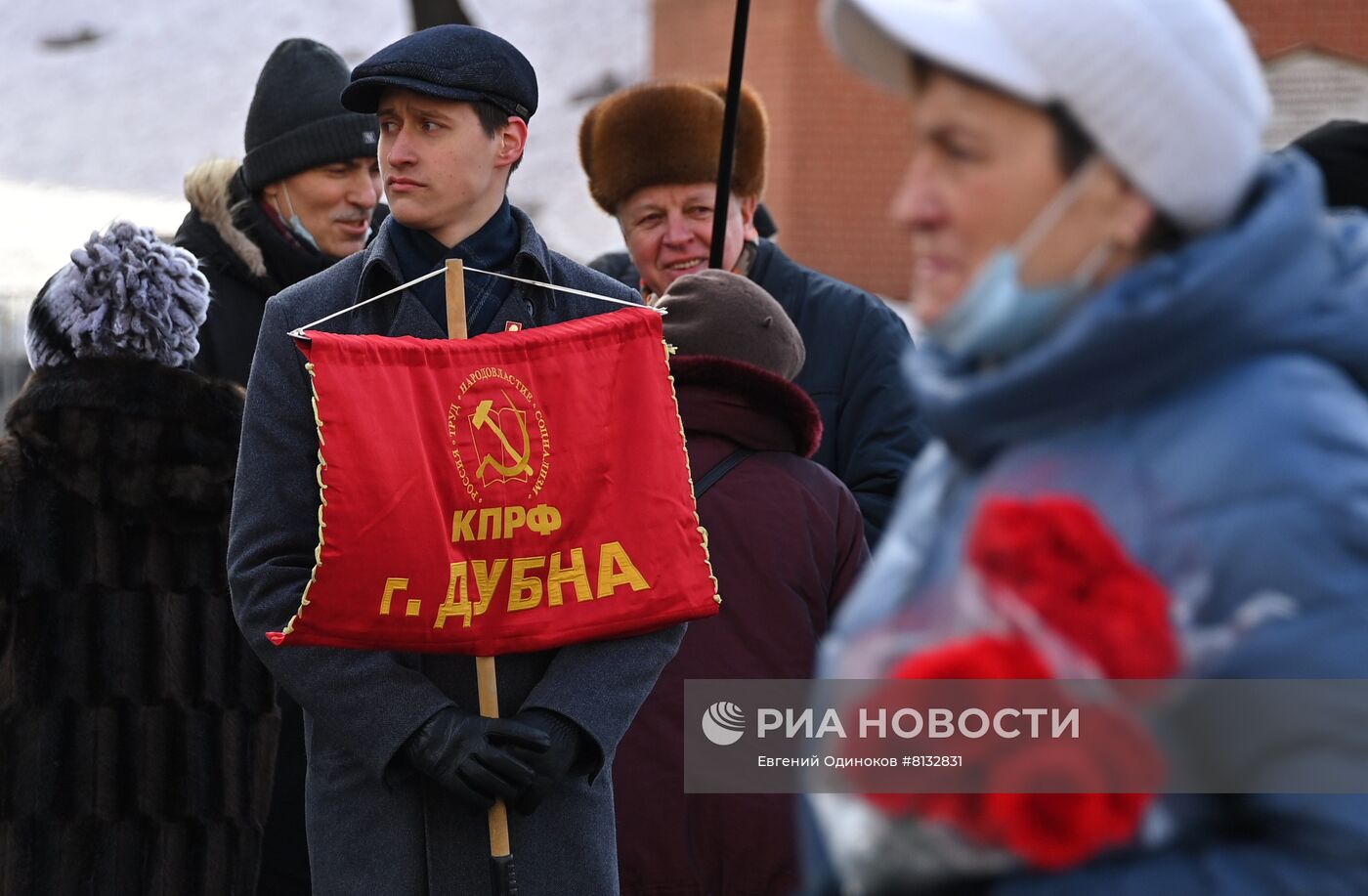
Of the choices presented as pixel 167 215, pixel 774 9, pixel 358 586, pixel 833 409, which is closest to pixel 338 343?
pixel 358 586

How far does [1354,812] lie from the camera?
1345 mm

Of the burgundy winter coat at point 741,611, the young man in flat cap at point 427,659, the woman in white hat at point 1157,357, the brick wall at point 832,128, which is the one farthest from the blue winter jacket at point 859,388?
the brick wall at point 832,128

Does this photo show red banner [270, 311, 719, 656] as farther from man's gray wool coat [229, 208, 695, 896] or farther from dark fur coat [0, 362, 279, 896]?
dark fur coat [0, 362, 279, 896]

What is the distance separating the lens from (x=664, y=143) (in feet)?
15.0

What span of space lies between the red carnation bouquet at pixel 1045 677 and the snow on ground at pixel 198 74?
14.0 meters

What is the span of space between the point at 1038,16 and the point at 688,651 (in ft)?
6.63

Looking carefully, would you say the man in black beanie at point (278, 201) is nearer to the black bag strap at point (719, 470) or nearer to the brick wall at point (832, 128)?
the black bag strap at point (719, 470)

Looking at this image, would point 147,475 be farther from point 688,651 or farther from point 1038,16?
point 1038,16

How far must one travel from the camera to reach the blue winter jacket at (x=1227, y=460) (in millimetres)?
1358

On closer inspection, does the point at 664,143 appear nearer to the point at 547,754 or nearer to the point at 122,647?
the point at 122,647

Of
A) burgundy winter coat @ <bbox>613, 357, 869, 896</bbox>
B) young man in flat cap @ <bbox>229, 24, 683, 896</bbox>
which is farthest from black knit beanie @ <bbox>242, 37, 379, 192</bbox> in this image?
burgundy winter coat @ <bbox>613, 357, 869, 896</bbox>

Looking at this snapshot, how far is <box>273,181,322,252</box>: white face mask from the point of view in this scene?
4844mm

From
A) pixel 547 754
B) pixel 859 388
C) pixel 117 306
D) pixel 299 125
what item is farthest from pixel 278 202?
pixel 547 754

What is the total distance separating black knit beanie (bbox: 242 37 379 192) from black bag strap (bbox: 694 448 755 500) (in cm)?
188
